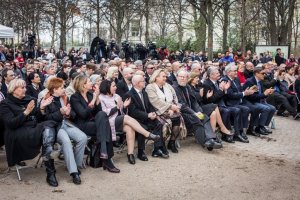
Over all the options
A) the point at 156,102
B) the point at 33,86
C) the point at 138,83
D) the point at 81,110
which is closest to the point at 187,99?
the point at 156,102

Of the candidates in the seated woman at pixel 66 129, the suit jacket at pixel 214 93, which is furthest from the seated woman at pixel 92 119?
the suit jacket at pixel 214 93

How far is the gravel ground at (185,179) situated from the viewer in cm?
538

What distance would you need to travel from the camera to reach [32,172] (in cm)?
613

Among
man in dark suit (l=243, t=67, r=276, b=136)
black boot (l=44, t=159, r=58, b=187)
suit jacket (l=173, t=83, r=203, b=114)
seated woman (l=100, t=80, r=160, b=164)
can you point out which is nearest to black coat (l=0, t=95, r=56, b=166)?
black boot (l=44, t=159, r=58, b=187)

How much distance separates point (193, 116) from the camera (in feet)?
25.7

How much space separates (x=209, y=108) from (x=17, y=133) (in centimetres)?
397

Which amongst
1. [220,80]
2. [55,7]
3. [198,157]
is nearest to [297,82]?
[220,80]

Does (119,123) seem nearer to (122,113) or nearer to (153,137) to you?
(122,113)

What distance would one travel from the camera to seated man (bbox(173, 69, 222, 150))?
25.3ft

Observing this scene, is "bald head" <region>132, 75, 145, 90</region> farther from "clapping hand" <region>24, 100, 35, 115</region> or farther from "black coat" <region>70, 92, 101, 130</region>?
"clapping hand" <region>24, 100, 35, 115</region>

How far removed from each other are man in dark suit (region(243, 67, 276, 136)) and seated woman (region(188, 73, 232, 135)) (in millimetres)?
1172

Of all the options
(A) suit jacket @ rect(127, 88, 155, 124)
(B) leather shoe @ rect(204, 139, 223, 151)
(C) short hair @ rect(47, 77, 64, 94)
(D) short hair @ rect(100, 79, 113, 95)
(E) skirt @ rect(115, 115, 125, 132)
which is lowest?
(B) leather shoe @ rect(204, 139, 223, 151)

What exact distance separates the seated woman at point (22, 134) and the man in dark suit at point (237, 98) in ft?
14.2

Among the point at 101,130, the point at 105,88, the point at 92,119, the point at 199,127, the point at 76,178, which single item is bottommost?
the point at 76,178
